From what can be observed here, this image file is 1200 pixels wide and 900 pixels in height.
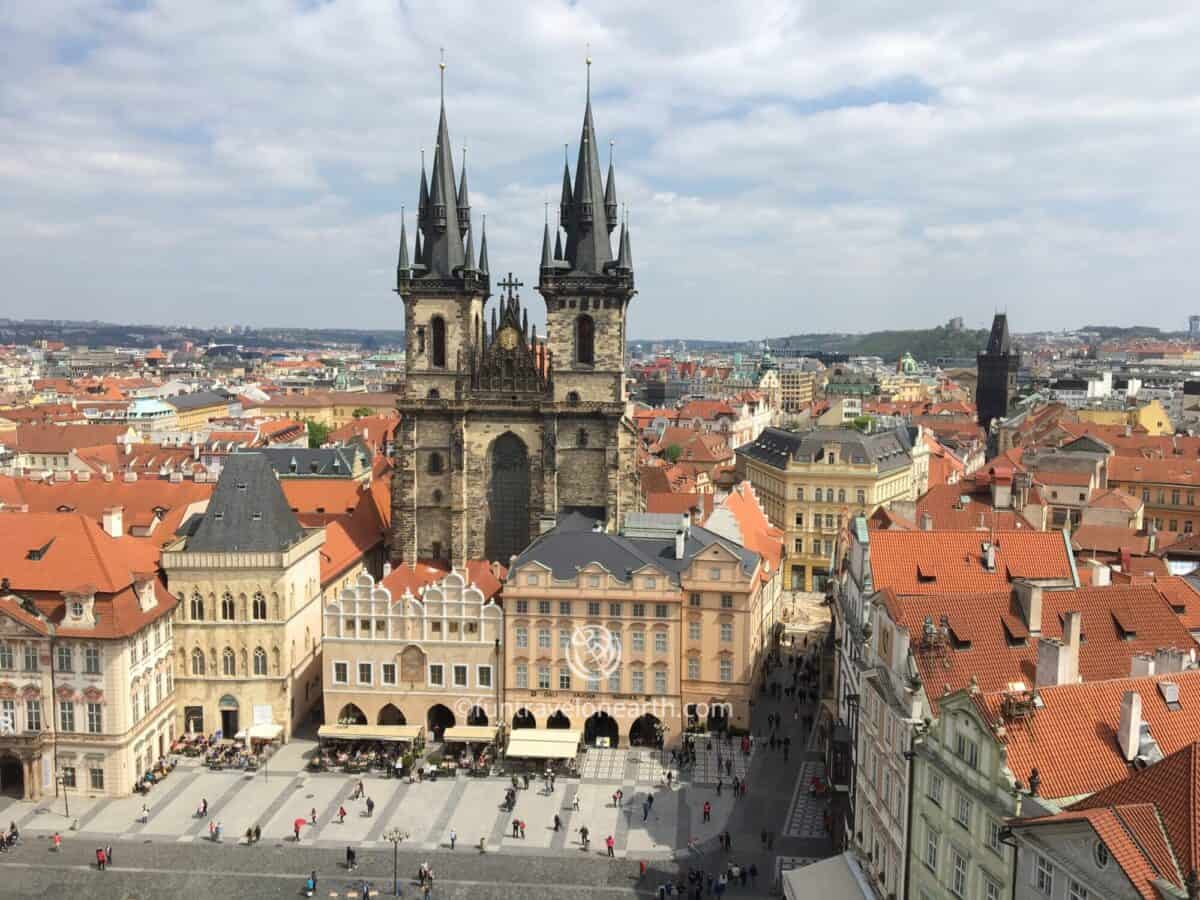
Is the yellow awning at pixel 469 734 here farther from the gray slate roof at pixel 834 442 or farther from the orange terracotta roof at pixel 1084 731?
the gray slate roof at pixel 834 442

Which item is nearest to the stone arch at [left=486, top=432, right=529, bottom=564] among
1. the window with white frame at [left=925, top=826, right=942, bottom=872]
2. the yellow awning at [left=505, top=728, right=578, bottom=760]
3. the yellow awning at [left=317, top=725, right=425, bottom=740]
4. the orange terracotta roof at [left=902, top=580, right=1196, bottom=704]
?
the yellow awning at [left=317, top=725, right=425, bottom=740]

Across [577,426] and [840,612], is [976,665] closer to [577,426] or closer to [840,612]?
[840,612]

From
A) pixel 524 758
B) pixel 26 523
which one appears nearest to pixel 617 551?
pixel 524 758

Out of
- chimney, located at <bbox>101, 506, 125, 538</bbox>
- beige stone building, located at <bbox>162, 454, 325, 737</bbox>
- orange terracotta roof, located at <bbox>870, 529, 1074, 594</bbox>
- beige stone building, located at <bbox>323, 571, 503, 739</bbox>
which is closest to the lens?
orange terracotta roof, located at <bbox>870, 529, 1074, 594</bbox>

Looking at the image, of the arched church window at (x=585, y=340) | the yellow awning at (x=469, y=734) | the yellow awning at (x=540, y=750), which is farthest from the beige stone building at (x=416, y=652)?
the arched church window at (x=585, y=340)

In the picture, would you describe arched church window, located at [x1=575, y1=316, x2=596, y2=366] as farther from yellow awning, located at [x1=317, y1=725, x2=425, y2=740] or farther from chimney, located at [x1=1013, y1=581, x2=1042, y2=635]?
chimney, located at [x1=1013, y1=581, x2=1042, y2=635]

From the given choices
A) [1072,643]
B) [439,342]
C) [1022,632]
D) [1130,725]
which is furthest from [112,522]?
[1130,725]
